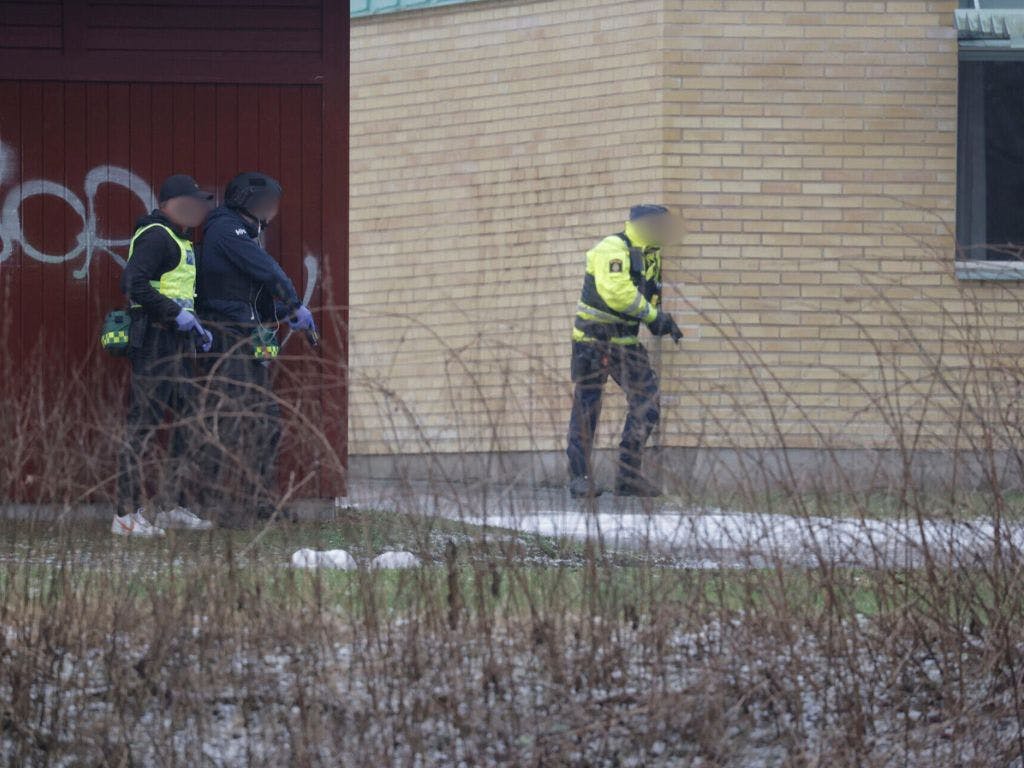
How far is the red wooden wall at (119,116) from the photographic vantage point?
881 centimetres

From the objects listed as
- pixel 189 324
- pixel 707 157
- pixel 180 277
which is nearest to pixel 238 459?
pixel 189 324

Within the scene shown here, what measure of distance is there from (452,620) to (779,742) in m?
0.95

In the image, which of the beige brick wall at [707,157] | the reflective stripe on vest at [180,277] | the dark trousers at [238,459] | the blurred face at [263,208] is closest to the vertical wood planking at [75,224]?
the reflective stripe on vest at [180,277]

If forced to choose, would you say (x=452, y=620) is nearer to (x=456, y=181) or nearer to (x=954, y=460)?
(x=954, y=460)

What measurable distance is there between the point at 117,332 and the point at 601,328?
293cm

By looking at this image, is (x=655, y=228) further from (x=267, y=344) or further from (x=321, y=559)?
(x=321, y=559)

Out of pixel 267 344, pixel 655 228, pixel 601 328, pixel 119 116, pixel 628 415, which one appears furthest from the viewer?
pixel 655 228

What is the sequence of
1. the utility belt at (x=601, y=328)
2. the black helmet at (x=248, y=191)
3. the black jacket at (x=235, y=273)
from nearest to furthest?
the black jacket at (x=235, y=273), the black helmet at (x=248, y=191), the utility belt at (x=601, y=328)

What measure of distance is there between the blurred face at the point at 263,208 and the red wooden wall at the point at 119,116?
0.44 m

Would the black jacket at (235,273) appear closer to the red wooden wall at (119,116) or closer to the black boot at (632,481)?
the red wooden wall at (119,116)

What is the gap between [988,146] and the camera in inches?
442

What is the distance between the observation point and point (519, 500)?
4770 mm

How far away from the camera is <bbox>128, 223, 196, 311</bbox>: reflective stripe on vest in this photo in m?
8.25

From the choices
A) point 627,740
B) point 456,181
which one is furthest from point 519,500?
point 456,181
